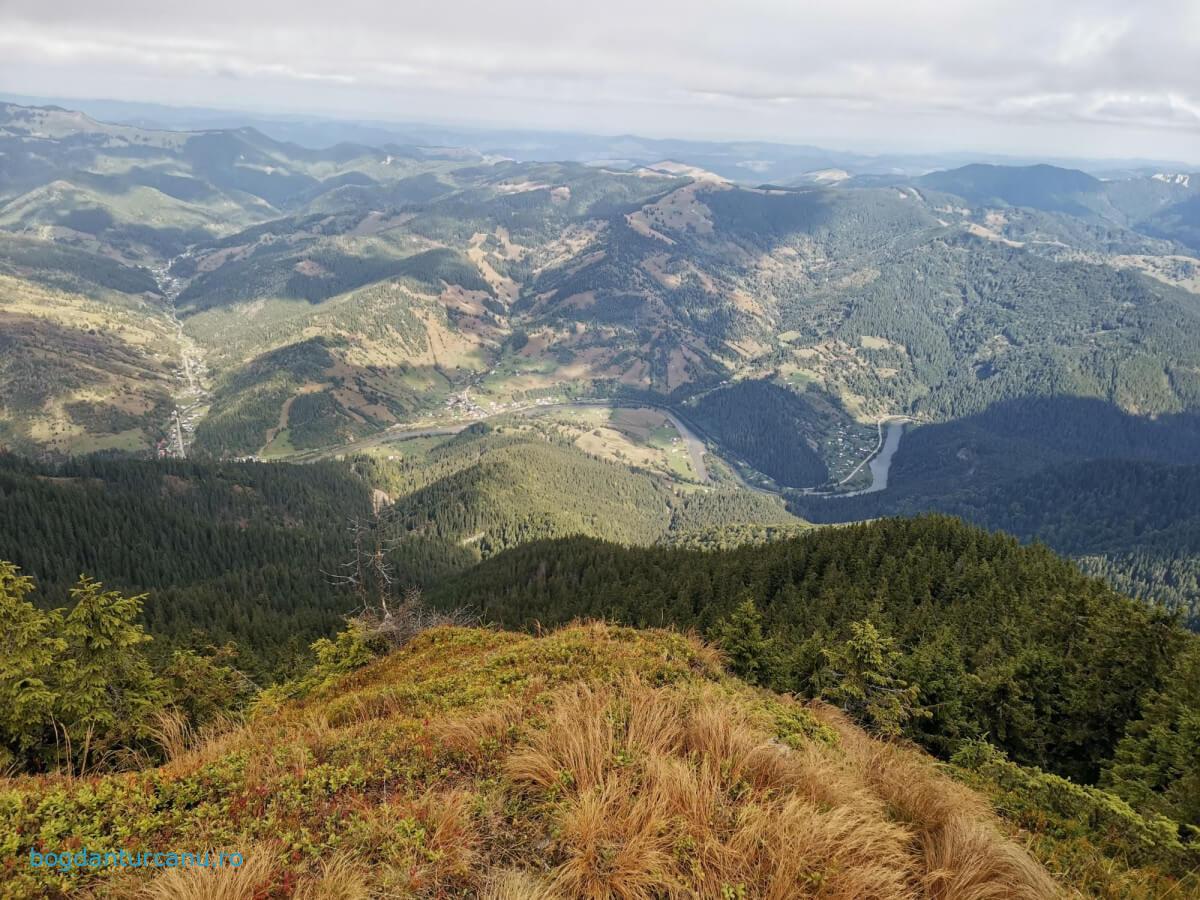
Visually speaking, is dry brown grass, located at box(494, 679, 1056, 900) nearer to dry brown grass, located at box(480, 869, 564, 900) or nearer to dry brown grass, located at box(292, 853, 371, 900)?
dry brown grass, located at box(480, 869, 564, 900)

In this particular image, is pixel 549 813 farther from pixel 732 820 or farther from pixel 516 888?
pixel 732 820

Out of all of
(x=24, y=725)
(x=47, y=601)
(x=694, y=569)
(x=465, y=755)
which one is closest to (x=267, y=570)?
(x=47, y=601)

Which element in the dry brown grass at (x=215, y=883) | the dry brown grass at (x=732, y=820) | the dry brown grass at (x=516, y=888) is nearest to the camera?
the dry brown grass at (x=215, y=883)

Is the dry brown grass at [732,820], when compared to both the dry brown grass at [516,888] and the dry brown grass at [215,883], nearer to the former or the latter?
the dry brown grass at [516,888]

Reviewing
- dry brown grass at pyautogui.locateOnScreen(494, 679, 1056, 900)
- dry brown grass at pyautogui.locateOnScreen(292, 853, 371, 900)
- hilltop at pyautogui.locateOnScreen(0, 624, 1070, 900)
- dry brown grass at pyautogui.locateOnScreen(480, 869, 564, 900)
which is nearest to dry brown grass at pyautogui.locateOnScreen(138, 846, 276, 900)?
hilltop at pyautogui.locateOnScreen(0, 624, 1070, 900)

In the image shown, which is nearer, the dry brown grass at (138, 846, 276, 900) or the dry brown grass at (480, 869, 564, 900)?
the dry brown grass at (138, 846, 276, 900)

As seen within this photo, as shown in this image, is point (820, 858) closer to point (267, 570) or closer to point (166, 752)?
point (166, 752)

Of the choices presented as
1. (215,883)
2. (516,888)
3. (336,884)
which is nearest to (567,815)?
(516,888)

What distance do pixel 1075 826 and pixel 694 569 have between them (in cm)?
9114

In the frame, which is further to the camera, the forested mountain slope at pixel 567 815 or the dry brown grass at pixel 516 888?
the forested mountain slope at pixel 567 815

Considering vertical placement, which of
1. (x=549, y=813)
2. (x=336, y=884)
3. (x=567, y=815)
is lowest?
(x=549, y=813)

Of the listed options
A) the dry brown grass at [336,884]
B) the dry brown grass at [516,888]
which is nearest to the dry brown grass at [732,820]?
the dry brown grass at [516,888]

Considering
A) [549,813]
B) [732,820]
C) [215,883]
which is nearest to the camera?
[215,883]

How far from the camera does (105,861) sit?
7688mm
